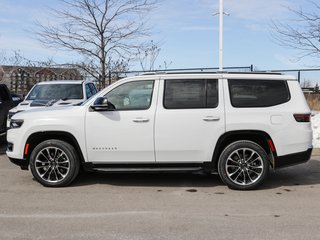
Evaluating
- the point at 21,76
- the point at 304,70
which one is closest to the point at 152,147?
the point at 304,70

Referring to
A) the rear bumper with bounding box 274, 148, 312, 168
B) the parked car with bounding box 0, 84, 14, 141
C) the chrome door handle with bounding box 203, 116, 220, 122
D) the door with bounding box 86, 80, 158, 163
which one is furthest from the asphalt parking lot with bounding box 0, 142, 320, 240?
the parked car with bounding box 0, 84, 14, 141

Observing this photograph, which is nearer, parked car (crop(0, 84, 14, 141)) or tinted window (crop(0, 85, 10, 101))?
parked car (crop(0, 84, 14, 141))

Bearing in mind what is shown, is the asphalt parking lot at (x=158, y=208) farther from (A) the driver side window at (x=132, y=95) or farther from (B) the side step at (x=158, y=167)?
(A) the driver side window at (x=132, y=95)

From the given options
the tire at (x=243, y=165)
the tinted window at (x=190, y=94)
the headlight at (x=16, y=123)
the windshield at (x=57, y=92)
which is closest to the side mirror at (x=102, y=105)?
the tinted window at (x=190, y=94)

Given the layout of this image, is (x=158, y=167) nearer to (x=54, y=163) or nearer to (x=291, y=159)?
(x=54, y=163)

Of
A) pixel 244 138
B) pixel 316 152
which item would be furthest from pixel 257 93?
pixel 316 152

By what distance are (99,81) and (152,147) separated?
13246mm

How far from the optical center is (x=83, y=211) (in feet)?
20.0

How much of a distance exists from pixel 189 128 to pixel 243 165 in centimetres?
105

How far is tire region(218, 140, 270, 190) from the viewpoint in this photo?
7.25 meters

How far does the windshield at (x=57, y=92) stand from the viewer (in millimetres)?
12959

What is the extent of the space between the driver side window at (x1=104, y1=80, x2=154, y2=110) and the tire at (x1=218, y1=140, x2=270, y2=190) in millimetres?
1520

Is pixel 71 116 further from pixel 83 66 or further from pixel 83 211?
pixel 83 66

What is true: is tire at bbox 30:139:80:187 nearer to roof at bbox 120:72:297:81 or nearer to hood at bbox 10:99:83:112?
roof at bbox 120:72:297:81
